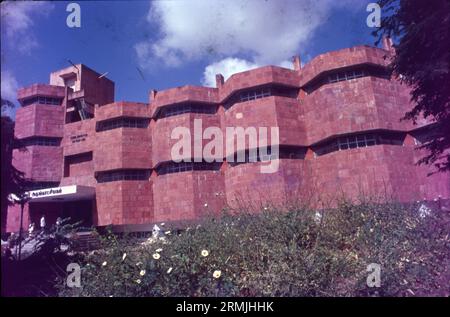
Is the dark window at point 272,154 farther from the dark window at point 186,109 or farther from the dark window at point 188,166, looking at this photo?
the dark window at point 186,109

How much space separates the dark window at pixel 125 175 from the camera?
28656 millimetres

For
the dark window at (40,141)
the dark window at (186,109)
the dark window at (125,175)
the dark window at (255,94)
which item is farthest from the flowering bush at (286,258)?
the dark window at (40,141)

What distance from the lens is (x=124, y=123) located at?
29594 millimetres

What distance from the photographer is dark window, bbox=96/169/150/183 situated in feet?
94.0

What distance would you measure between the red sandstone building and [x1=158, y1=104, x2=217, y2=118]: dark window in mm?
86

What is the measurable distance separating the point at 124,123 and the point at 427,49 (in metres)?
25.0

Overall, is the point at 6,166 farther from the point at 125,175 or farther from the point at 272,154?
the point at 125,175

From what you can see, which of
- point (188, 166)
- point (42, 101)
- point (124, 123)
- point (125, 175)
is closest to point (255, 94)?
point (188, 166)

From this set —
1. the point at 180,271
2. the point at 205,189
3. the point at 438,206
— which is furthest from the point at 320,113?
the point at 180,271

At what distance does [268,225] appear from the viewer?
640 centimetres
